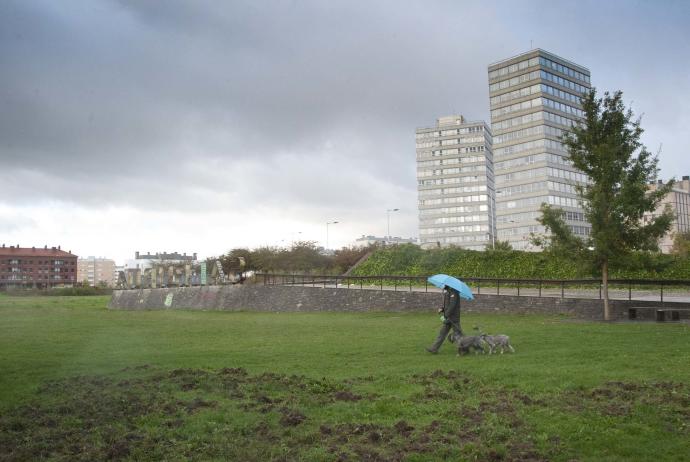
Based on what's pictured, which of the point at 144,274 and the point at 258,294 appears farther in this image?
the point at 144,274

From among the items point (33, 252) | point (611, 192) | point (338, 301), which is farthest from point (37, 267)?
point (611, 192)

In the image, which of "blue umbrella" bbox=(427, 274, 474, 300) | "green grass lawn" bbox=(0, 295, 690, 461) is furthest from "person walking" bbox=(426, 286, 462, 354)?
"green grass lawn" bbox=(0, 295, 690, 461)

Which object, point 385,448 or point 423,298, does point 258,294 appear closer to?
point 423,298

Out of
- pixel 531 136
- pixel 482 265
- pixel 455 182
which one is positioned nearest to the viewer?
pixel 482 265

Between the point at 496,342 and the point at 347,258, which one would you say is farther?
the point at 347,258

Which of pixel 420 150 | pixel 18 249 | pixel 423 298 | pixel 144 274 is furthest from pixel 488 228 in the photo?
pixel 18 249

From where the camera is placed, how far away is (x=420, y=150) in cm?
16475

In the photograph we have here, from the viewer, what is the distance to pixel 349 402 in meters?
9.55

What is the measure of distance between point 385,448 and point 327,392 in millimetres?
3261

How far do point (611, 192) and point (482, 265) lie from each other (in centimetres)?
1998

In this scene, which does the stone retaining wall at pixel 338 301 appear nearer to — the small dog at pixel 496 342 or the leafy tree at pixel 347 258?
the small dog at pixel 496 342

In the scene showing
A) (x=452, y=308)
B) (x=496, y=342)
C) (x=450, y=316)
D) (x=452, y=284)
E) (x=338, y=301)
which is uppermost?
(x=452, y=284)

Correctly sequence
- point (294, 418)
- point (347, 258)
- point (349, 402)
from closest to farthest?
1. point (294, 418)
2. point (349, 402)
3. point (347, 258)

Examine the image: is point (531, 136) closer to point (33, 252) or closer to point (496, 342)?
point (496, 342)
